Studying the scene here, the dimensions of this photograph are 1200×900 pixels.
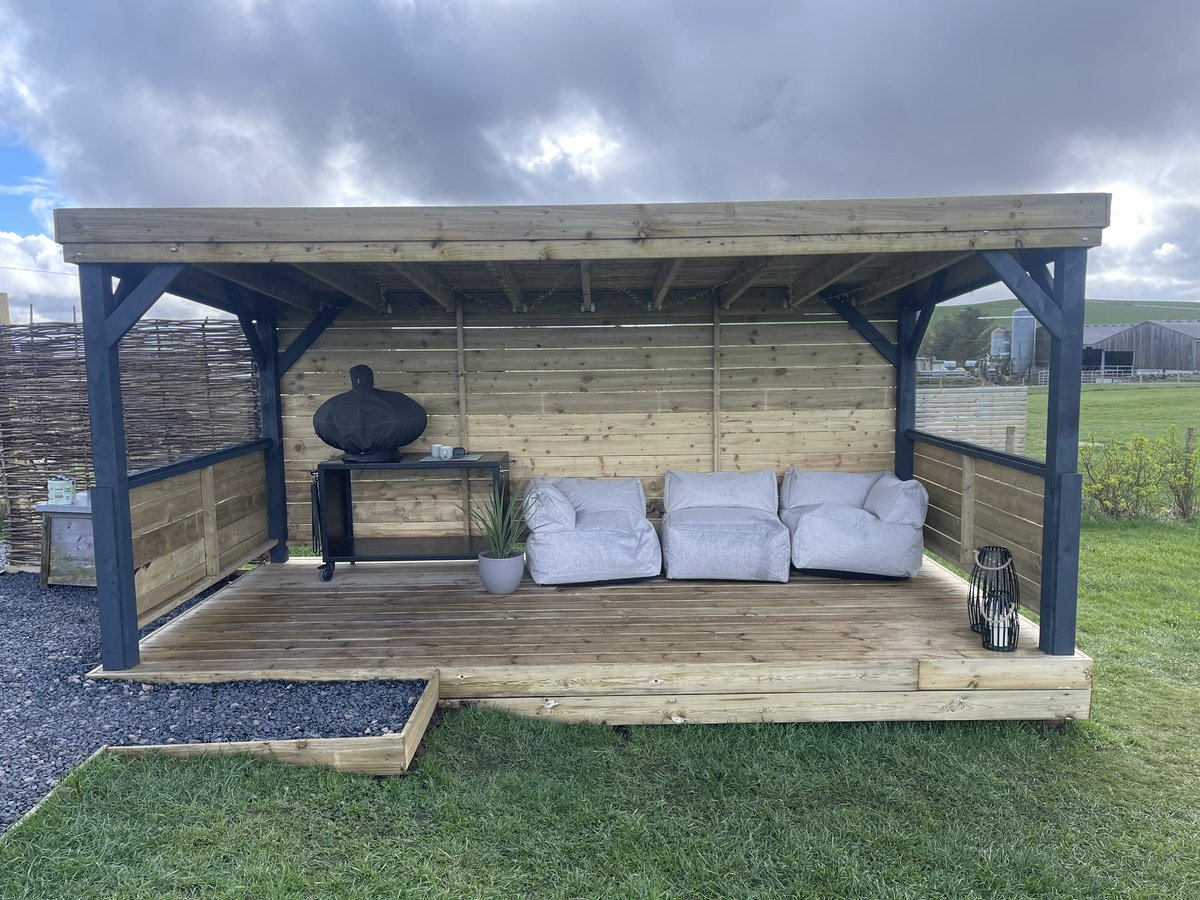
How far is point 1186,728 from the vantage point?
3328 millimetres

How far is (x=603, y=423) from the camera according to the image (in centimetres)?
549

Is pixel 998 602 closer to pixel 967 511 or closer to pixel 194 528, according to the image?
pixel 967 511

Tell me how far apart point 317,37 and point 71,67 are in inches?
98.0

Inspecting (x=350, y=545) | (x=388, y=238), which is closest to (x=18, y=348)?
(x=350, y=545)

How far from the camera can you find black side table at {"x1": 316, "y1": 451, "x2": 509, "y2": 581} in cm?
473

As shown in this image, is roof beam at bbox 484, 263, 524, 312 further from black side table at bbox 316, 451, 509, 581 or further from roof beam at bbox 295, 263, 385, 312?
black side table at bbox 316, 451, 509, 581

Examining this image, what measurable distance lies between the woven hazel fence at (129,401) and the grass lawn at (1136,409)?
880 cm

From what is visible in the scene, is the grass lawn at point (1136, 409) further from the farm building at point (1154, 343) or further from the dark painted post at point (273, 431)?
the dark painted post at point (273, 431)

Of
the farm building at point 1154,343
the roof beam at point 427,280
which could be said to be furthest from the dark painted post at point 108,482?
the farm building at point 1154,343

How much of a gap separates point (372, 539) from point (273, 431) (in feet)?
3.58

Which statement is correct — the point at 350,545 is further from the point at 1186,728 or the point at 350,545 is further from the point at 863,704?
the point at 1186,728

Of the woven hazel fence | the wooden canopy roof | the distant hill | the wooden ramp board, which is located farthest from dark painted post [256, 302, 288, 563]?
the distant hill

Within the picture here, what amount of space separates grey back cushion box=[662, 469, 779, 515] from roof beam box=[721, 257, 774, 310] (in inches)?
48.9

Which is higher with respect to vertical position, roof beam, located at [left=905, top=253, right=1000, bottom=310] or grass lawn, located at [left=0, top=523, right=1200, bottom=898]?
roof beam, located at [left=905, top=253, right=1000, bottom=310]
